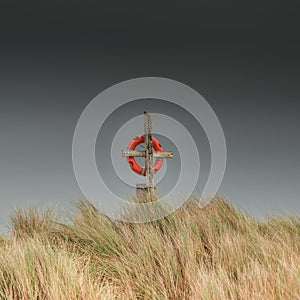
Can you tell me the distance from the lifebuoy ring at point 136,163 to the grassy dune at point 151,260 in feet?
11.1

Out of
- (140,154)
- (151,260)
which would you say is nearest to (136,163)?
(140,154)

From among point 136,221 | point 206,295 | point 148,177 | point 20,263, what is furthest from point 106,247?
point 148,177

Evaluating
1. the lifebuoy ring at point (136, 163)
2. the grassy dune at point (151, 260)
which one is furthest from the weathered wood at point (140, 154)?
the grassy dune at point (151, 260)

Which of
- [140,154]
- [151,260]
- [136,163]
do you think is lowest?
[151,260]

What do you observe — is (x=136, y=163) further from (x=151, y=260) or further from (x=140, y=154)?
(x=151, y=260)

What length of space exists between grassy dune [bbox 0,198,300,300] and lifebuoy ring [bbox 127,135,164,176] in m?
3.39

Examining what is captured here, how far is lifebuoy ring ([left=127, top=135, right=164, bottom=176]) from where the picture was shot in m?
10.6

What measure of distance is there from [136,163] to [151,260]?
6106mm

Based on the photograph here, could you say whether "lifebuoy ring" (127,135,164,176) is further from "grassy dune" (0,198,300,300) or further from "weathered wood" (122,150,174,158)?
"grassy dune" (0,198,300,300)

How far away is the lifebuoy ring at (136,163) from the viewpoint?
10.6m

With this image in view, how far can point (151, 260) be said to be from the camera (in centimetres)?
469

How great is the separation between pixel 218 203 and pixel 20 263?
4470 millimetres

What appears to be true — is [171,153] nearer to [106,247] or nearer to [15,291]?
[106,247]

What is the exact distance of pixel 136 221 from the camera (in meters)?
6.68
